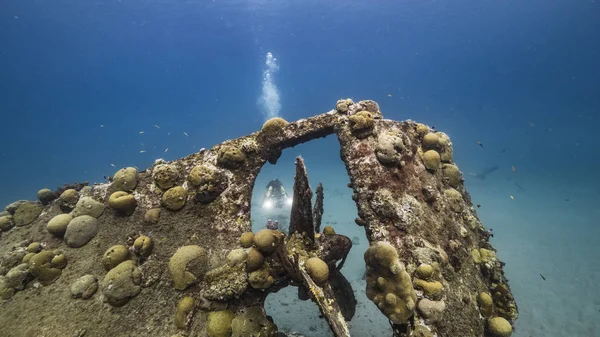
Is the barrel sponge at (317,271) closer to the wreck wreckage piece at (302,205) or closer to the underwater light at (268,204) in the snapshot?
the wreck wreckage piece at (302,205)

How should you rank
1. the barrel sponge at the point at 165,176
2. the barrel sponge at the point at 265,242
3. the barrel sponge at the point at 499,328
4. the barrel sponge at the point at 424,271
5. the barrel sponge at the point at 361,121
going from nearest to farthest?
the barrel sponge at the point at 424,271 < the barrel sponge at the point at 499,328 < the barrel sponge at the point at 265,242 < the barrel sponge at the point at 361,121 < the barrel sponge at the point at 165,176

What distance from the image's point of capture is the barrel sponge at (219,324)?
4.92 m

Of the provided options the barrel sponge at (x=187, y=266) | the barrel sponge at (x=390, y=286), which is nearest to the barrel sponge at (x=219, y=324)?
the barrel sponge at (x=187, y=266)

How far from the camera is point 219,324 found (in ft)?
16.3

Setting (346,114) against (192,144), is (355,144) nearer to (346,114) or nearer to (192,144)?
(346,114)

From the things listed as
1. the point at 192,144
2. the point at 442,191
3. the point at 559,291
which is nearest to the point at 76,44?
the point at 192,144

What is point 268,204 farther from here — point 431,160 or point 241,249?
point 431,160

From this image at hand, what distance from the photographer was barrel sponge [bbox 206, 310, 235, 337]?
4922 mm

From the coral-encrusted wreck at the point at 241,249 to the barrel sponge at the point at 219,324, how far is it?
0.07 feet

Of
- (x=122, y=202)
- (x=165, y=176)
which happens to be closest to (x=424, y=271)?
(x=165, y=176)

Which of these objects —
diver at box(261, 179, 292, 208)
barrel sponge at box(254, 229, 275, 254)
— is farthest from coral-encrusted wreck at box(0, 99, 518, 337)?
diver at box(261, 179, 292, 208)

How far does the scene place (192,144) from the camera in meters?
105

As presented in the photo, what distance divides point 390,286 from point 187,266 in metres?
4.22

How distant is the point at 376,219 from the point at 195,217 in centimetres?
454
